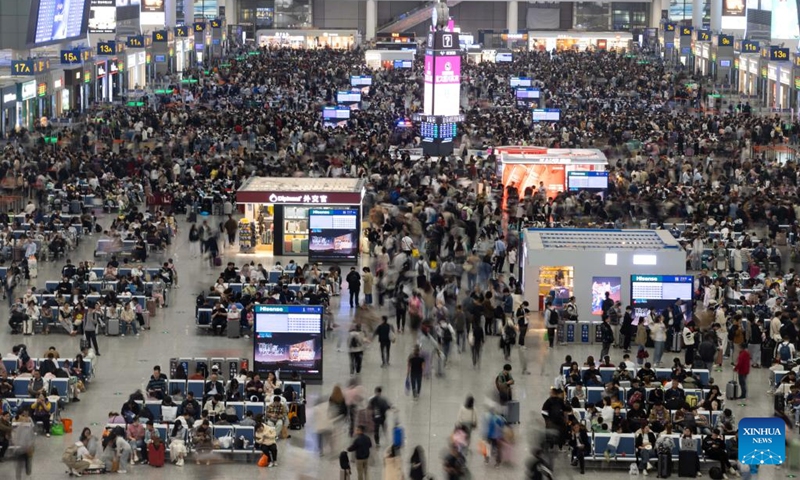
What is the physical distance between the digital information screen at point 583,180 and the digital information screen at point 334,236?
27.8 ft

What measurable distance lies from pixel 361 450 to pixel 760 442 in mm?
4793

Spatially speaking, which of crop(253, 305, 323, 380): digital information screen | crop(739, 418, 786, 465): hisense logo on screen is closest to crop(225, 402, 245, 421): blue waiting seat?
crop(253, 305, 323, 380): digital information screen

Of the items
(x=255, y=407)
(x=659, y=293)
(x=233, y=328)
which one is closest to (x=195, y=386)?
(x=255, y=407)

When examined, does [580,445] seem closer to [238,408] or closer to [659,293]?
[238,408]

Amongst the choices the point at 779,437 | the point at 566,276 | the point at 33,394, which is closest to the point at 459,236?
the point at 566,276

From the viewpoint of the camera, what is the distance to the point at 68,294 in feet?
97.5

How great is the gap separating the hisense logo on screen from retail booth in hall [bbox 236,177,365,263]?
17.3 meters

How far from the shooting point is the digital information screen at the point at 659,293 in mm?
28516

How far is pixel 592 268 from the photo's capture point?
95.0 ft

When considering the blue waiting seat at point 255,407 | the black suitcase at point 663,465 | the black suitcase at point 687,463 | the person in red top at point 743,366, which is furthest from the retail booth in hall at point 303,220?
the black suitcase at point 687,463

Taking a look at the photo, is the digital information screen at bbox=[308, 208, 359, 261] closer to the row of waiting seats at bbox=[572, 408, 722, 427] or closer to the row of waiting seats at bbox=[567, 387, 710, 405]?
the row of waiting seats at bbox=[567, 387, 710, 405]

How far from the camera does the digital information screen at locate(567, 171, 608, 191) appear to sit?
41.2 meters

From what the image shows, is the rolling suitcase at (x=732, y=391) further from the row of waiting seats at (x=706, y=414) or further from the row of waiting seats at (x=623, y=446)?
the row of waiting seats at (x=623, y=446)

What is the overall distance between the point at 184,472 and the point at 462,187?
71.5 feet
